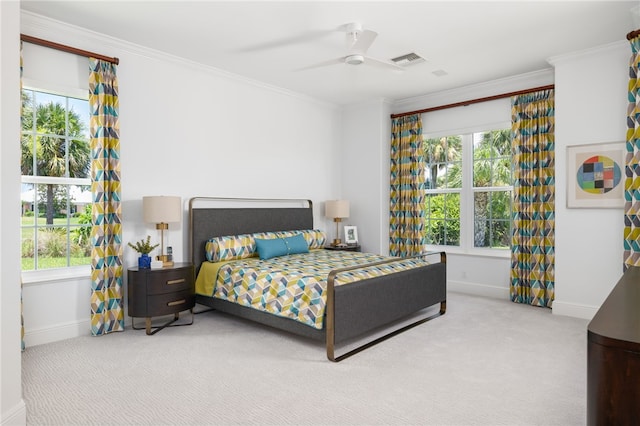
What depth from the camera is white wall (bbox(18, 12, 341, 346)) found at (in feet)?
11.8

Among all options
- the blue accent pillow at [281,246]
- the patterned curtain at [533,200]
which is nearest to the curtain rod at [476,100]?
the patterned curtain at [533,200]

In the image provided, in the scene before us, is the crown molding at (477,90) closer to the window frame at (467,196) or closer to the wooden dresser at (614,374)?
the window frame at (467,196)

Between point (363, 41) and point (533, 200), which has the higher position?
point (363, 41)

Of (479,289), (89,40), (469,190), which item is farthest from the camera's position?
(469,190)

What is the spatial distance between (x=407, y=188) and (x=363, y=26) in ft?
9.49

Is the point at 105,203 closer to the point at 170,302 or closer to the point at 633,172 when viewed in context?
the point at 170,302

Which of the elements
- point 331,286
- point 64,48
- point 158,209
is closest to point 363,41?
point 331,286

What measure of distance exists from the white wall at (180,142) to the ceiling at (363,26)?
0.19 meters

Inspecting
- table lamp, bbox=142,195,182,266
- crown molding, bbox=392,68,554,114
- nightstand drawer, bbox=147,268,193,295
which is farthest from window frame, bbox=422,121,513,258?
table lamp, bbox=142,195,182,266

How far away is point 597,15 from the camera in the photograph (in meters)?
3.42

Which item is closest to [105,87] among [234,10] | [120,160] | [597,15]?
[120,160]

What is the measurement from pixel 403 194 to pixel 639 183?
9.47 ft

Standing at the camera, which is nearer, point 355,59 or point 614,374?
point 614,374

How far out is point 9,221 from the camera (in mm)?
2070
